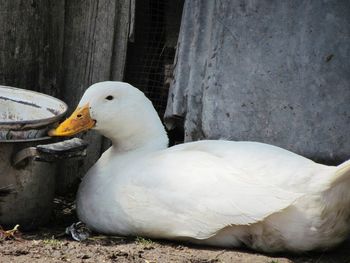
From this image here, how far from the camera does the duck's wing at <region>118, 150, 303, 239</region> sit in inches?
164

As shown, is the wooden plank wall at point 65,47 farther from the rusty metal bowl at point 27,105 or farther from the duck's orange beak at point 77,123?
the duck's orange beak at point 77,123

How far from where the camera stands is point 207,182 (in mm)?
4293

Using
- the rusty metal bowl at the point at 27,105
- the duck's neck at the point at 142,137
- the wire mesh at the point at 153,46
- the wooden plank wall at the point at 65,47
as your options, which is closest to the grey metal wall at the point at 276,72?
the duck's neck at the point at 142,137

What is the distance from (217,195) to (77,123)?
923 mm

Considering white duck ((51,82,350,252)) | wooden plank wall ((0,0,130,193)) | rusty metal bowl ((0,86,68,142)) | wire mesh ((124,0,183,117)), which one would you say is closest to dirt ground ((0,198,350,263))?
white duck ((51,82,350,252))

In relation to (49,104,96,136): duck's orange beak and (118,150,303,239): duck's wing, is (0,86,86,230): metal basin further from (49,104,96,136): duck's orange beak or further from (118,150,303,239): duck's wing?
(118,150,303,239): duck's wing

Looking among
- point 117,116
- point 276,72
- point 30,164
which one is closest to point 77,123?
point 117,116

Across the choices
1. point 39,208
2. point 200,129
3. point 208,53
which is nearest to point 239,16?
point 208,53

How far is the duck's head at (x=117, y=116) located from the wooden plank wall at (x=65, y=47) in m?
0.61

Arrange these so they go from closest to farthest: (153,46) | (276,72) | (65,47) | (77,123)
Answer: (77,123)
(276,72)
(65,47)
(153,46)

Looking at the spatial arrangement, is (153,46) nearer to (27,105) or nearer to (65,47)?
(65,47)

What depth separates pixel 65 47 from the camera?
546 centimetres

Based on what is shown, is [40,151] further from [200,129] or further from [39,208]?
[200,129]

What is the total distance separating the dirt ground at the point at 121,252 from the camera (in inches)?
165
